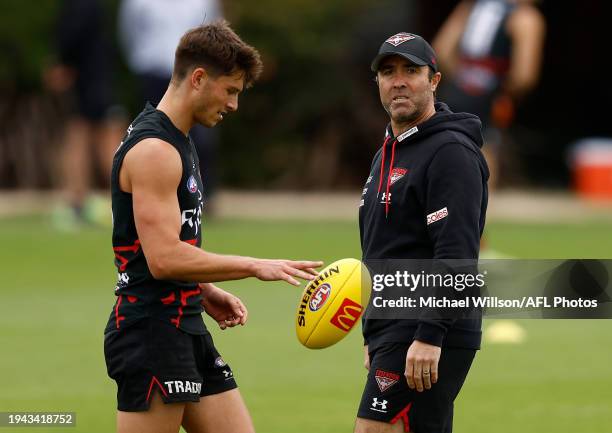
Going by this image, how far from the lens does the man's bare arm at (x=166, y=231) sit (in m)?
5.44

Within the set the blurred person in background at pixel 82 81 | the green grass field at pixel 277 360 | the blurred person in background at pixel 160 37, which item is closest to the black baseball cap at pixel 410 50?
the green grass field at pixel 277 360

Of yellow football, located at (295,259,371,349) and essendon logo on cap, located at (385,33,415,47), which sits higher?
essendon logo on cap, located at (385,33,415,47)

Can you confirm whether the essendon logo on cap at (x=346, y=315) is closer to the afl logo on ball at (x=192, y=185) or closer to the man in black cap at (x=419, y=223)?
the man in black cap at (x=419, y=223)

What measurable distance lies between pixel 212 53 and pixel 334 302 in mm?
1211

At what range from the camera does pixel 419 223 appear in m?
5.70

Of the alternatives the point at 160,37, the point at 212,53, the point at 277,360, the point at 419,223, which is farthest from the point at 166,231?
the point at 160,37

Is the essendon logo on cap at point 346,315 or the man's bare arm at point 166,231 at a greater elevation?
the man's bare arm at point 166,231

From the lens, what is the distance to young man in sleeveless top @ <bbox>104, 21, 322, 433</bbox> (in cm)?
547

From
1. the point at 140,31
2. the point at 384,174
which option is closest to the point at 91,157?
the point at 140,31

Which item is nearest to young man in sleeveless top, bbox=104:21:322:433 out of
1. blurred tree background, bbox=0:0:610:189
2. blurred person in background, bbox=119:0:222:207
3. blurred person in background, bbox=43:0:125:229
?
blurred person in background, bbox=119:0:222:207

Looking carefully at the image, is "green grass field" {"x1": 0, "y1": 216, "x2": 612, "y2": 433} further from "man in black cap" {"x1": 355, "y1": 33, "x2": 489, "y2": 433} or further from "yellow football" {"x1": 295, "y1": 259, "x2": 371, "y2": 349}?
"man in black cap" {"x1": 355, "y1": 33, "x2": 489, "y2": 433}

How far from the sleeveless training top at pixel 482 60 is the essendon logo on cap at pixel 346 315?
6778mm

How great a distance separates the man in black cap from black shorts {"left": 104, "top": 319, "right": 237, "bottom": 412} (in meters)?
0.77

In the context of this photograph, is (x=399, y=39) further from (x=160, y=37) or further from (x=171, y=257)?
(x=160, y=37)
